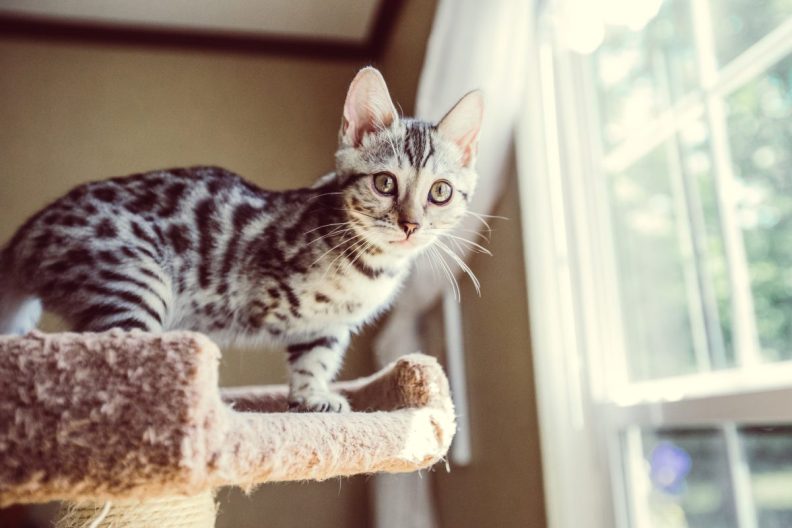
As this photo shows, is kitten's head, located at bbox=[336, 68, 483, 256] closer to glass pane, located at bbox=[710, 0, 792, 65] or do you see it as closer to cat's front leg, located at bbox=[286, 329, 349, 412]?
cat's front leg, located at bbox=[286, 329, 349, 412]

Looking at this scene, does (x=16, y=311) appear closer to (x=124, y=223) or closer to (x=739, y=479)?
(x=124, y=223)

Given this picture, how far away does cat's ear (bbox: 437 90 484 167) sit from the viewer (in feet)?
2.69

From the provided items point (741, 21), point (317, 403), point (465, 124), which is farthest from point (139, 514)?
point (741, 21)

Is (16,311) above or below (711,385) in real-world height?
above

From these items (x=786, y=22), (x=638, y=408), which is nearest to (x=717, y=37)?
(x=786, y=22)

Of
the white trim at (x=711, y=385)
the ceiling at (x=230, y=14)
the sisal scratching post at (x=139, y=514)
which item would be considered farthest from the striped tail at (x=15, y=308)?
the ceiling at (x=230, y=14)

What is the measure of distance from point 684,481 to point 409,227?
68cm

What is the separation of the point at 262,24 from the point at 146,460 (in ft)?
6.23

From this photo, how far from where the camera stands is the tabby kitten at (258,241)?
0.78m

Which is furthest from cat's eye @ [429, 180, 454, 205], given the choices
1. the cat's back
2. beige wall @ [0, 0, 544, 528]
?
beige wall @ [0, 0, 544, 528]

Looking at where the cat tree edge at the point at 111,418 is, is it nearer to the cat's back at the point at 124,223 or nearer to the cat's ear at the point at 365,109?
the cat's back at the point at 124,223

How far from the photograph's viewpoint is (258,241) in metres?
0.87

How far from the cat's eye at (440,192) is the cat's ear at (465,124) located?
0.06m

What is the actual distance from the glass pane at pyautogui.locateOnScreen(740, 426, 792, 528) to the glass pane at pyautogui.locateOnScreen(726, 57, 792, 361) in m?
0.11
